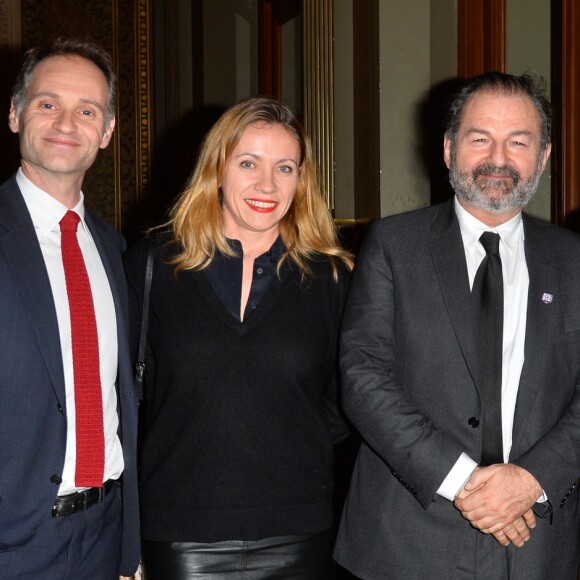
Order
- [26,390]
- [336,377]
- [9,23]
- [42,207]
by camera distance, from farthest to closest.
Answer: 1. [9,23]
2. [336,377]
3. [42,207]
4. [26,390]

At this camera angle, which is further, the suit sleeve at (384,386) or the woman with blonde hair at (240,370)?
the woman with blonde hair at (240,370)

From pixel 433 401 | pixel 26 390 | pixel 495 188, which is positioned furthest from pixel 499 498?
pixel 26 390

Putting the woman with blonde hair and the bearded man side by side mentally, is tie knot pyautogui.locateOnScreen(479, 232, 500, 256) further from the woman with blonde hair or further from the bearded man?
the woman with blonde hair

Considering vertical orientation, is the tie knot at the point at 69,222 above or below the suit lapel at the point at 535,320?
above

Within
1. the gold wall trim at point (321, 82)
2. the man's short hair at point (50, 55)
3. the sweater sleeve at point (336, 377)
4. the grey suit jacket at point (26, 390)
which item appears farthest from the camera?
the gold wall trim at point (321, 82)

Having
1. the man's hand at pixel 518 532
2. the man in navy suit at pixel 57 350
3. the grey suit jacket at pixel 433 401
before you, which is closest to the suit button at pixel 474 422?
the grey suit jacket at pixel 433 401

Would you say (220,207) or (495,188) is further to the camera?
(220,207)

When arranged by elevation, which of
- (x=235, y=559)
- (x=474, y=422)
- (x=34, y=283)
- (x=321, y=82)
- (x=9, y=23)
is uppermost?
(x=9, y=23)

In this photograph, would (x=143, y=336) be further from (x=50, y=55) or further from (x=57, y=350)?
(x=50, y=55)

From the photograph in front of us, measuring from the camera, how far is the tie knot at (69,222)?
199 cm

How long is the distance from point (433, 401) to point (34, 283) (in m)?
0.95

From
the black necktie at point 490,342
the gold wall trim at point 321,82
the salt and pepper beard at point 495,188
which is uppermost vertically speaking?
the gold wall trim at point 321,82

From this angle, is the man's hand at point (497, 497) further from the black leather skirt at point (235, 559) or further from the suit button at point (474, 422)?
the black leather skirt at point (235, 559)

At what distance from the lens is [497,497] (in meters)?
1.81
